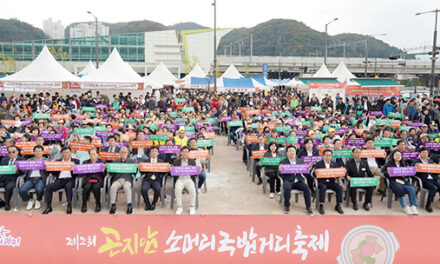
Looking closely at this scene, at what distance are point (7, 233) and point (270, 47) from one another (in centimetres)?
17091

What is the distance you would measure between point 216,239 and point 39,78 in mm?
17769

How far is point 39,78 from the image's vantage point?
19.3 metres

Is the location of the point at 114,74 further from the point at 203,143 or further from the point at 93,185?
the point at 93,185

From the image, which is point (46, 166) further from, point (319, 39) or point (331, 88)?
→ point (319, 39)

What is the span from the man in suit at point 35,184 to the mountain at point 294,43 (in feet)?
483

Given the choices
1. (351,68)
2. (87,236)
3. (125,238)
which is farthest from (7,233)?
(351,68)

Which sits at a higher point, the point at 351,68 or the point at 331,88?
the point at 351,68

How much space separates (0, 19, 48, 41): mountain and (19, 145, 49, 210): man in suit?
12225 centimetres

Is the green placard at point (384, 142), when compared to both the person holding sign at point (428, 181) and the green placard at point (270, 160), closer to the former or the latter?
the person holding sign at point (428, 181)

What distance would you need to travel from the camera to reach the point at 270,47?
168750 mm

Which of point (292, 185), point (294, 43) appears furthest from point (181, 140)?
point (294, 43)

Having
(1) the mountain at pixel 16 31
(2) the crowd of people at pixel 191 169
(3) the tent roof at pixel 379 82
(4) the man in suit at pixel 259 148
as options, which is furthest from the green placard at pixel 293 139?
(1) the mountain at pixel 16 31

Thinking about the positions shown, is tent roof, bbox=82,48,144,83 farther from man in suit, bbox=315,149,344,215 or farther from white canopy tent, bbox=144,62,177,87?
man in suit, bbox=315,149,344,215

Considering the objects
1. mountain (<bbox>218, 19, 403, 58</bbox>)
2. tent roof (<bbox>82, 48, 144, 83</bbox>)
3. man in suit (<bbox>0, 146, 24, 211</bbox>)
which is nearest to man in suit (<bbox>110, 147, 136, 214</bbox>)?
man in suit (<bbox>0, 146, 24, 211</bbox>)
